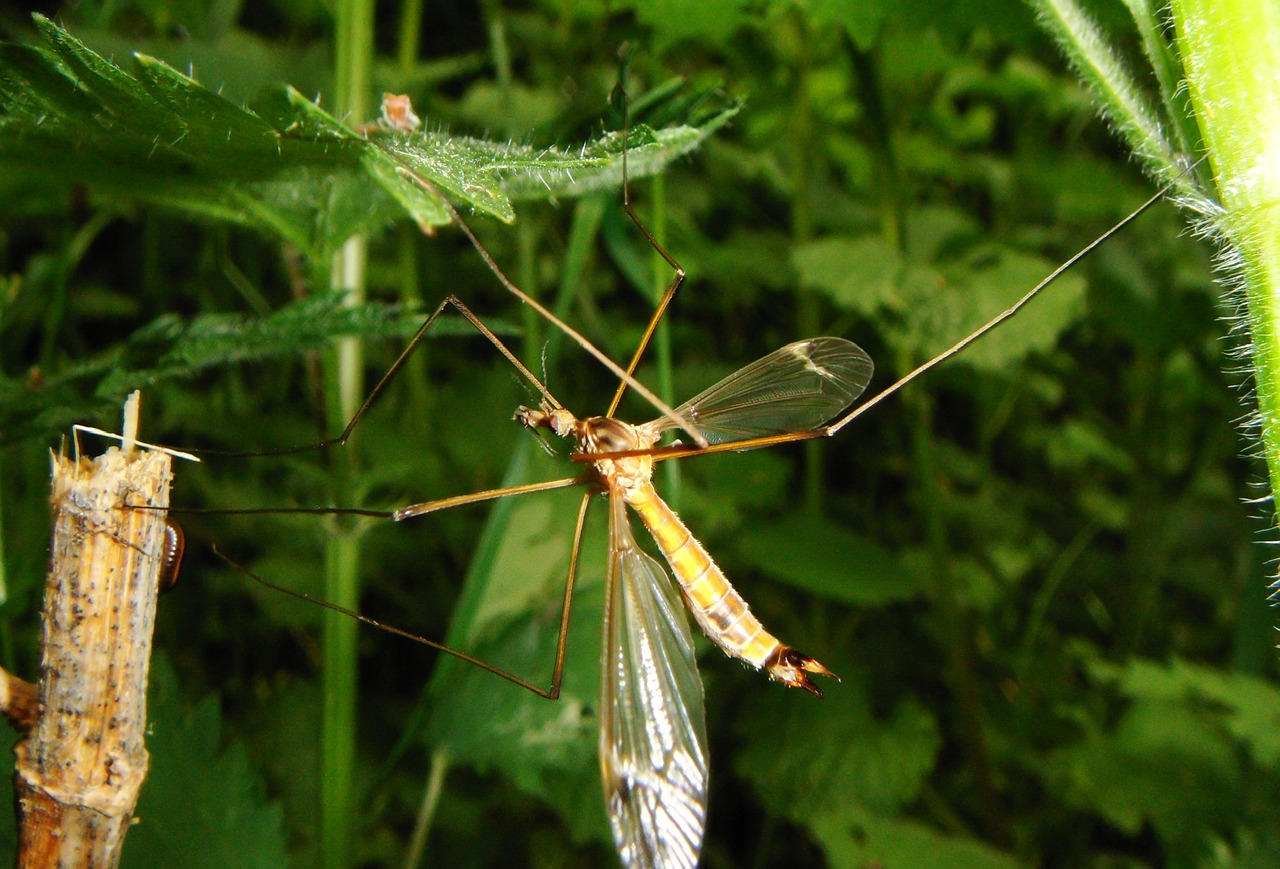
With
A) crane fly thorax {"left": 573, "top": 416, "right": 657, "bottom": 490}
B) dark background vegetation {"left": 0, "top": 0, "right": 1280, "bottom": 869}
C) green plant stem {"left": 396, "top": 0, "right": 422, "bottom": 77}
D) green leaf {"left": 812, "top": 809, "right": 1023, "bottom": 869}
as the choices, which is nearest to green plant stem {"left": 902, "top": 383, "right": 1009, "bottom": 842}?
dark background vegetation {"left": 0, "top": 0, "right": 1280, "bottom": 869}

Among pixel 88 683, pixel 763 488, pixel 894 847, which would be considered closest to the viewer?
pixel 88 683

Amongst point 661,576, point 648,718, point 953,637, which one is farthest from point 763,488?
point 648,718

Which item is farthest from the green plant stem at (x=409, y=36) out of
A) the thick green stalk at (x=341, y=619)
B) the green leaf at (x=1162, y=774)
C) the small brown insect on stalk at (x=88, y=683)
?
the green leaf at (x=1162, y=774)

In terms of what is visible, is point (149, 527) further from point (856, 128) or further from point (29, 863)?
point (856, 128)

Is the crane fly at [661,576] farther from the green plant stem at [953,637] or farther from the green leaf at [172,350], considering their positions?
the green plant stem at [953,637]

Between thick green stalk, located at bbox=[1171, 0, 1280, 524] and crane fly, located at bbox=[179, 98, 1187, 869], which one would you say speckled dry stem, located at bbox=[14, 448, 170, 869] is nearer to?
crane fly, located at bbox=[179, 98, 1187, 869]

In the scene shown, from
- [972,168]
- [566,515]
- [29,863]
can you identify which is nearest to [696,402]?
[566,515]

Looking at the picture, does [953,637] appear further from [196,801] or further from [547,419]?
[196,801]
